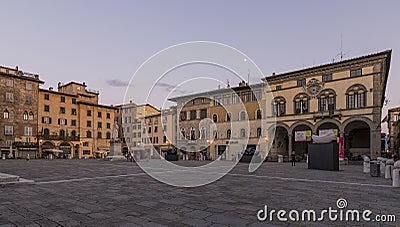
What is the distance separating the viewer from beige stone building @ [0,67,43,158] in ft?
163

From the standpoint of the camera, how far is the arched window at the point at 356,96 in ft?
113

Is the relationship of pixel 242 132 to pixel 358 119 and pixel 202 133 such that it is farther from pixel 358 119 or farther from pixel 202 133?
pixel 358 119

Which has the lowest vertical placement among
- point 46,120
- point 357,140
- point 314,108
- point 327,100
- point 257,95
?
point 357,140

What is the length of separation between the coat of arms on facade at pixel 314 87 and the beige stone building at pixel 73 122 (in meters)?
45.3

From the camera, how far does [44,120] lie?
5622cm

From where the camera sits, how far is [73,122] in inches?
2440

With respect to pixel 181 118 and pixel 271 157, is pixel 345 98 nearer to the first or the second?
pixel 271 157

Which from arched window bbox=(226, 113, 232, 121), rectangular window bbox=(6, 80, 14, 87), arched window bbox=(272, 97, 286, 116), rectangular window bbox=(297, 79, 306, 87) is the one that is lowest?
arched window bbox=(226, 113, 232, 121)

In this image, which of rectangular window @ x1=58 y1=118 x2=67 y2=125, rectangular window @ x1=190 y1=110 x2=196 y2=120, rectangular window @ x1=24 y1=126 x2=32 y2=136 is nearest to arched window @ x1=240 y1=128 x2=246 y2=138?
rectangular window @ x1=190 y1=110 x2=196 y2=120

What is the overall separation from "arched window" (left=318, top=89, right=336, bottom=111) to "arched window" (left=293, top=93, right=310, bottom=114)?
171 centimetres

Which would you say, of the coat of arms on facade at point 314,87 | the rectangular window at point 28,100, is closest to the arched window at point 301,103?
the coat of arms on facade at point 314,87

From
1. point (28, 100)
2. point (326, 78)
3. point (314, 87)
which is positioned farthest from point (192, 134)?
point (28, 100)

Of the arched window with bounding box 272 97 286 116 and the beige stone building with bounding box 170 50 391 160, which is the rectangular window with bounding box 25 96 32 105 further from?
the arched window with bounding box 272 97 286 116

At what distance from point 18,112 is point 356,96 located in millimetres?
54730
